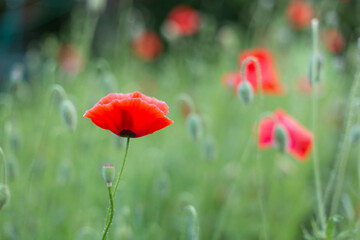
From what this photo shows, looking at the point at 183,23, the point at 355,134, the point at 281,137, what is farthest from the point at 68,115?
the point at 183,23

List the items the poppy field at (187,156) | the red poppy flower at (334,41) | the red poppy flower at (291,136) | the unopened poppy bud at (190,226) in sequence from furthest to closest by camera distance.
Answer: the red poppy flower at (334,41) → the red poppy flower at (291,136) → the poppy field at (187,156) → the unopened poppy bud at (190,226)

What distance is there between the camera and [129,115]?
96cm

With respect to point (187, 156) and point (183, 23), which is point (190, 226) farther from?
point (183, 23)

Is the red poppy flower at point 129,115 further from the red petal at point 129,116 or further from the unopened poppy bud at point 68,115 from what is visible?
the unopened poppy bud at point 68,115

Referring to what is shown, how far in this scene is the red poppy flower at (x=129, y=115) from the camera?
94 centimetres

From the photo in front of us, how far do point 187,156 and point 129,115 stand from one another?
180cm

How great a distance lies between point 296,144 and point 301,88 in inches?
48.7

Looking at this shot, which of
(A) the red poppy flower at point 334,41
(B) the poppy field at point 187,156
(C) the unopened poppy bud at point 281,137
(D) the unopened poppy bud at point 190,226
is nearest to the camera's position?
(D) the unopened poppy bud at point 190,226

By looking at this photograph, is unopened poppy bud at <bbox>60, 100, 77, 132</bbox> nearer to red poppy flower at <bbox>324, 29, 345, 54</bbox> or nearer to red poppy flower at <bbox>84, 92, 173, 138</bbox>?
red poppy flower at <bbox>84, 92, 173, 138</bbox>

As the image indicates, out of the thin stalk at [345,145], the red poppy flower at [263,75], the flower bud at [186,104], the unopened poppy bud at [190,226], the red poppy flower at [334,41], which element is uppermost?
the red poppy flower at [334,41]

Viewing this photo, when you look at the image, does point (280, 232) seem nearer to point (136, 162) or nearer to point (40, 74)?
point (136, 162)

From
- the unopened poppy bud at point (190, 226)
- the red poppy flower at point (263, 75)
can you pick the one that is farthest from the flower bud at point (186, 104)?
the unopened poppy bud at point (190, 226)

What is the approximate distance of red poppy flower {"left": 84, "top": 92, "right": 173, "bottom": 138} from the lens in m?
0.94

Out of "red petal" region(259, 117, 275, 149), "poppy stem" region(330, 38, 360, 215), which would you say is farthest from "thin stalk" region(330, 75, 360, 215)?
"red petal" region(259, 117, 275, 149)
